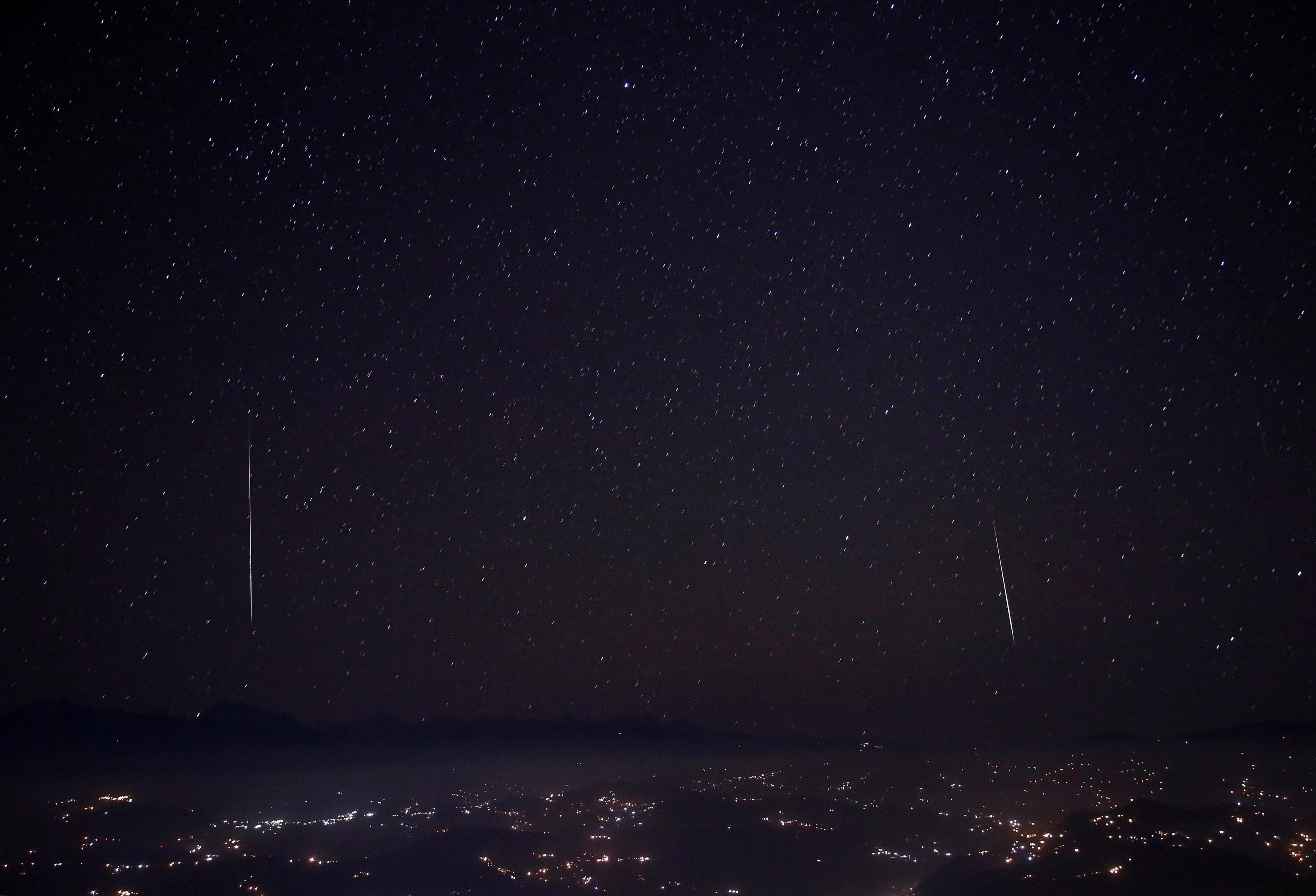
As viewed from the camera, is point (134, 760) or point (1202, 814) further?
point (134, 760)

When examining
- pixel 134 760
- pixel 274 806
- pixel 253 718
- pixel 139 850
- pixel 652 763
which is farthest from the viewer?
pixel 253 718

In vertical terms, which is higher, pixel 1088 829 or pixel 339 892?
pixel 339 892

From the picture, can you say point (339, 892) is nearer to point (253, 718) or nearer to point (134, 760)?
point (134, 760)

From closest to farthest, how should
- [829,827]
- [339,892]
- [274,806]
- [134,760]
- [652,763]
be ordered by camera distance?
[339,892] → [829,827] → [274,806] → [652,763] → [134,760]

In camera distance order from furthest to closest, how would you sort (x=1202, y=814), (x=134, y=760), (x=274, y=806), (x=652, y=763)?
(x=134, y=760) < (x=652, y=763) < (x=274, y=806) < (x=1202, y=814)

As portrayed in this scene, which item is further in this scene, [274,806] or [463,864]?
[274,806]

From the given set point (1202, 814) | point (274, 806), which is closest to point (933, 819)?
point (1202, 814)

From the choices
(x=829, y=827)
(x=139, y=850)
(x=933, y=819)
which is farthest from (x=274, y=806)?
(x=933, y=819)

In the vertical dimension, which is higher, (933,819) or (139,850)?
→ (139,850)

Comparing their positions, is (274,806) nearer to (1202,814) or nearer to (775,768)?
(775,768)
